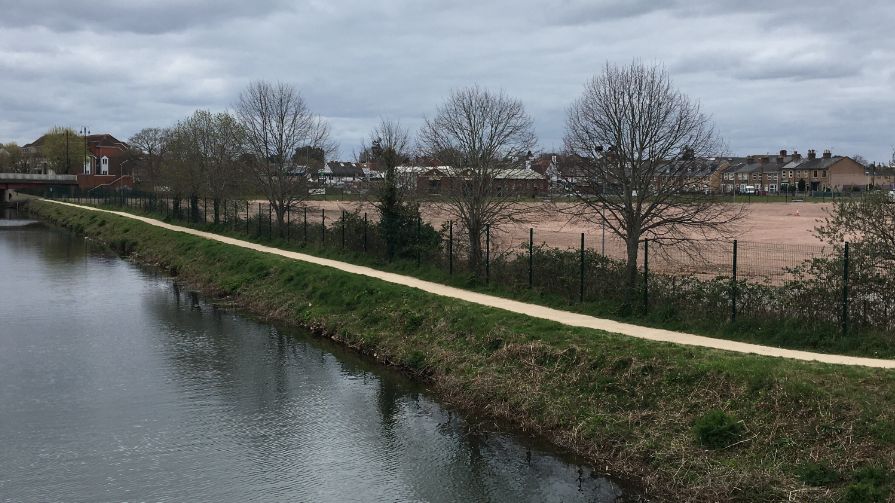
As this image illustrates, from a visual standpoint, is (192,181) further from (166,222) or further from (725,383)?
(725,383)

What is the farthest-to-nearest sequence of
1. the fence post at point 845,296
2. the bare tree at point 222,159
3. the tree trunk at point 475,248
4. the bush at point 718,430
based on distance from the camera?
the bare tree at point 222,159
the tree trunk at point 475,248
the fence post at point 845,296
the bush at point 718,430

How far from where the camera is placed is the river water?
12.8 metres

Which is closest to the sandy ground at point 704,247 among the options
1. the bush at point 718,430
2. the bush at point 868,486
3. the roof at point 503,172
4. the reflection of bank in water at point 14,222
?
the roof at point 503,172

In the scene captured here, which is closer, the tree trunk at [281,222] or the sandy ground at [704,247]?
the sandy ground at [704,247]

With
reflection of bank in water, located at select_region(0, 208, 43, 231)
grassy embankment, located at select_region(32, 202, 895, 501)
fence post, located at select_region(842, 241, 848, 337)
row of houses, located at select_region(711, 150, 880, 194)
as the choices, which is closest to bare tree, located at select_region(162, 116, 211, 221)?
reflection of bank in water, located at select_region(0, 208, 43, 231)

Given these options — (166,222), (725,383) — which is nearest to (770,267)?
(725,383)

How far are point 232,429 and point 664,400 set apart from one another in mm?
7779

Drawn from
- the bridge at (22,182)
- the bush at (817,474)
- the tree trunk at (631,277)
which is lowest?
the bush at (817,474)

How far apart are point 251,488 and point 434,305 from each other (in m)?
10.6

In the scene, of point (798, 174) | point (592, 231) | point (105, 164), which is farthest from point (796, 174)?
point (105, 164)

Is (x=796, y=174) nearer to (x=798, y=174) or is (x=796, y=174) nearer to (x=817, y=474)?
(x=798, y=174)

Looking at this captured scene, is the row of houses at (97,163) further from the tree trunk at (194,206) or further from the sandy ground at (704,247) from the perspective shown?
the sandy ground at (704,247)

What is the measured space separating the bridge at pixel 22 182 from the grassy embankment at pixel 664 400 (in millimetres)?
106418

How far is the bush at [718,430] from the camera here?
13031mm
